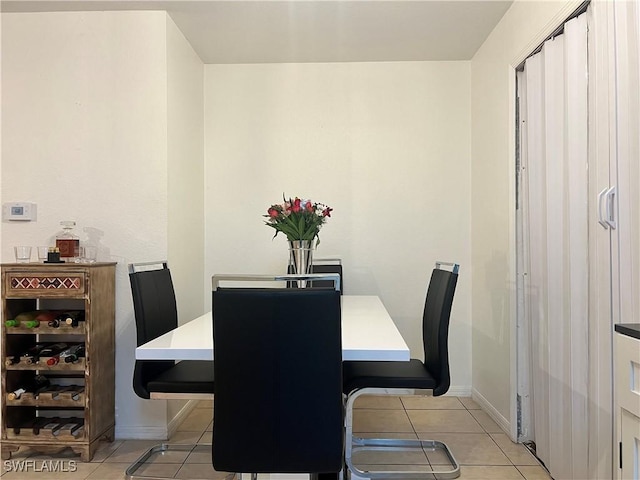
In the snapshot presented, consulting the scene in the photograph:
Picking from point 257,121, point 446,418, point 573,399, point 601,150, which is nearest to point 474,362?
point 446,418

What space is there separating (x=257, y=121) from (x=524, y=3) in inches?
74.8

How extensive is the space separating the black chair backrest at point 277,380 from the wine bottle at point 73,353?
1360mm

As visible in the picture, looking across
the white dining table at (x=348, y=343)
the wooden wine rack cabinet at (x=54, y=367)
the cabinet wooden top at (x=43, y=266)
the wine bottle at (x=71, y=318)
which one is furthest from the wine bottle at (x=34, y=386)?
the white dining table at (x=348, y=343)

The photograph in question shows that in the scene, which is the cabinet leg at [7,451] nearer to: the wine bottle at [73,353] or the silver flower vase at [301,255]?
the wine bottle at [73,353]

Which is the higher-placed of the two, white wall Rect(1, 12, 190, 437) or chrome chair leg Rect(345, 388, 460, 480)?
white wall Rect(1, 12, 190, 437)

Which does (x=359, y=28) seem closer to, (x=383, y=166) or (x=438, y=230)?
(x=383, y=166)

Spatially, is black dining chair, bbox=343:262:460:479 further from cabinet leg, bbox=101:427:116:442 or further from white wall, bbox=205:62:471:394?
cabinet leg, bbox=101:427:116:442

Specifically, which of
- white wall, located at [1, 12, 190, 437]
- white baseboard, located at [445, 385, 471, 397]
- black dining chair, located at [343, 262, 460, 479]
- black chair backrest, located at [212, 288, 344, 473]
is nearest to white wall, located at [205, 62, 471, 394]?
white baseboard, located at [445, 385, 471, 397]

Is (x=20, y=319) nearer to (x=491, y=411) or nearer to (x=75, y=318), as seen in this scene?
(x=75, y=318)

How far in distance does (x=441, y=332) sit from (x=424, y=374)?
212 mm

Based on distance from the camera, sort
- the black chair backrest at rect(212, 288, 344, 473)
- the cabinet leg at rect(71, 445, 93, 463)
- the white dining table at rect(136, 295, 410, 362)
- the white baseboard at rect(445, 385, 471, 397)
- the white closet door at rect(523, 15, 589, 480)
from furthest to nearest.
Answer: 1. the white baseboard at rect(445, 385, 471, 397)
2. the cabinet leg at rect(71, 445, 93, 463)
3. the white closet door at rect(523, 15, 589, 480)
4. the white dining table at rect(136, 295, 410, 362)
5. the black chair backrest at rect(212, 288, 344, 473)

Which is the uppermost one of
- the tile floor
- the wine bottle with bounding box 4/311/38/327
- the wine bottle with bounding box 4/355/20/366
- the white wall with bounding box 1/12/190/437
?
the white wall with bounding box 1/12/190/437

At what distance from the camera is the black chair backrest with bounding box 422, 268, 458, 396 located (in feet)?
6.32

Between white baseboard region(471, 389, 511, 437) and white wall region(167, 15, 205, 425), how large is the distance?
198 centimetres
